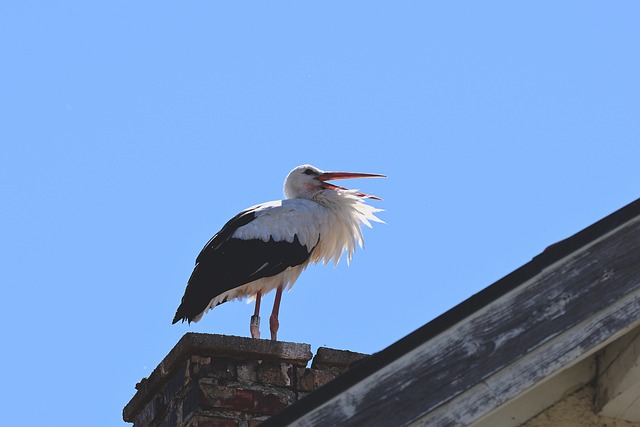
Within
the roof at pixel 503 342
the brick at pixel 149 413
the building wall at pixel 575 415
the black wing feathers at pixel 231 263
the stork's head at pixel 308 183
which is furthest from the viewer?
the stork's head at pixel 308 183

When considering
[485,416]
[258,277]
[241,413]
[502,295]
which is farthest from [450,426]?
[258,277]

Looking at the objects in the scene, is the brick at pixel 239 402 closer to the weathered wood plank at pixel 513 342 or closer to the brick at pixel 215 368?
the brick at pixel 215 368

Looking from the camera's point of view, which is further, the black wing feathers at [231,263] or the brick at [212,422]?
the black wing feathers at [231,263]

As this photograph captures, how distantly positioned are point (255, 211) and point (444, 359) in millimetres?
6230

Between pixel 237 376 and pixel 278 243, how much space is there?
3.87m

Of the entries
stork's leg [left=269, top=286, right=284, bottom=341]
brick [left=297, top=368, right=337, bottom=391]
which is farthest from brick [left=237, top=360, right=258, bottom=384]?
stork's leg [left=269, top=286, right=284, bottom=341]

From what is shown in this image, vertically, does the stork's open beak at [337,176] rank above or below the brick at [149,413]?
above

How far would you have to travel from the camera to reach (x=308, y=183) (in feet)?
32.2

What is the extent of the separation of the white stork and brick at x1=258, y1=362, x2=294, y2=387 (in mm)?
3230

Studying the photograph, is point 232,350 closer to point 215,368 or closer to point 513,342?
point 215,368

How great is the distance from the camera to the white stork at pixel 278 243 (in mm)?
8422

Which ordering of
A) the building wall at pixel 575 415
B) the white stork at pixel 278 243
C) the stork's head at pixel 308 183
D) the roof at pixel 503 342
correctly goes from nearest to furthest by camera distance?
the roof at pixel 503 342, the building wall at pixel 575 415, the white stork at pixel 278 243, the stork's head at pixel 308 183

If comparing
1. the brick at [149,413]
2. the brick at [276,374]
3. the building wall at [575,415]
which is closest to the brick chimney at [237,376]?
the brick at [276,374]

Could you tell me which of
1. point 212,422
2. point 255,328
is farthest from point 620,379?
point 255,328
